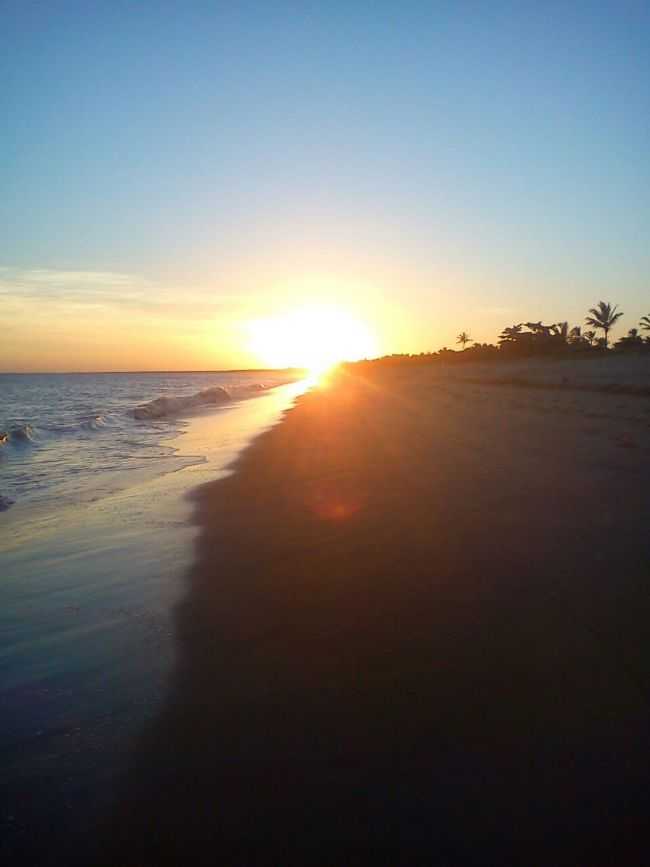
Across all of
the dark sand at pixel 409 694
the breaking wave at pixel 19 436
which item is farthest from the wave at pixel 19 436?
the dark sand at pixel 409 694

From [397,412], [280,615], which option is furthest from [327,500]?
[397,412]

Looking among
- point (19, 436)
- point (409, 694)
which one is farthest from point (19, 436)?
point (409, 694)

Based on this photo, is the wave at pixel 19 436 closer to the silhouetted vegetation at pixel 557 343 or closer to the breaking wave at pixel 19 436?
the breaking wave at pixel 19 436

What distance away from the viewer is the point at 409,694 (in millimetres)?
3715

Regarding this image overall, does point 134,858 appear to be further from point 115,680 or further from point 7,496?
point 7,496

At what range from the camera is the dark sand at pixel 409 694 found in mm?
2684

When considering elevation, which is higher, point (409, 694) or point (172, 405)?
point (409, 694)

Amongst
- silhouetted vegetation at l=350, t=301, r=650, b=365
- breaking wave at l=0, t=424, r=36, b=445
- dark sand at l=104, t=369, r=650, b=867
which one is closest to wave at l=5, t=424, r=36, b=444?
breaking wave at l=0, t=424, r=36, b=445

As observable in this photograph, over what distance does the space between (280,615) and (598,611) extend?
2.79m

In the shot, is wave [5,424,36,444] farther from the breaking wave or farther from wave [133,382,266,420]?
wave [133,382,266,420]

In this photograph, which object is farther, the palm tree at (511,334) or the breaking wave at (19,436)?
the palm tree at (511,334)

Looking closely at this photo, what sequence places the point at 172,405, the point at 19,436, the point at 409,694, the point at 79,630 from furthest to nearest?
1. the point at 172,405
2. the point at 19,436
3. the point at 79,630
4. the point at 409,694

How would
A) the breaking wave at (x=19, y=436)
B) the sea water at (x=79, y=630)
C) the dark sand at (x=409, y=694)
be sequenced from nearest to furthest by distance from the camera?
the dark sand at (x=409, y=694) < the sea water at (x=79, y=630) < the breaking wave at (x=19, y=436)

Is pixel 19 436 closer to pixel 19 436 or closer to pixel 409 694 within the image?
pixel 19 436
